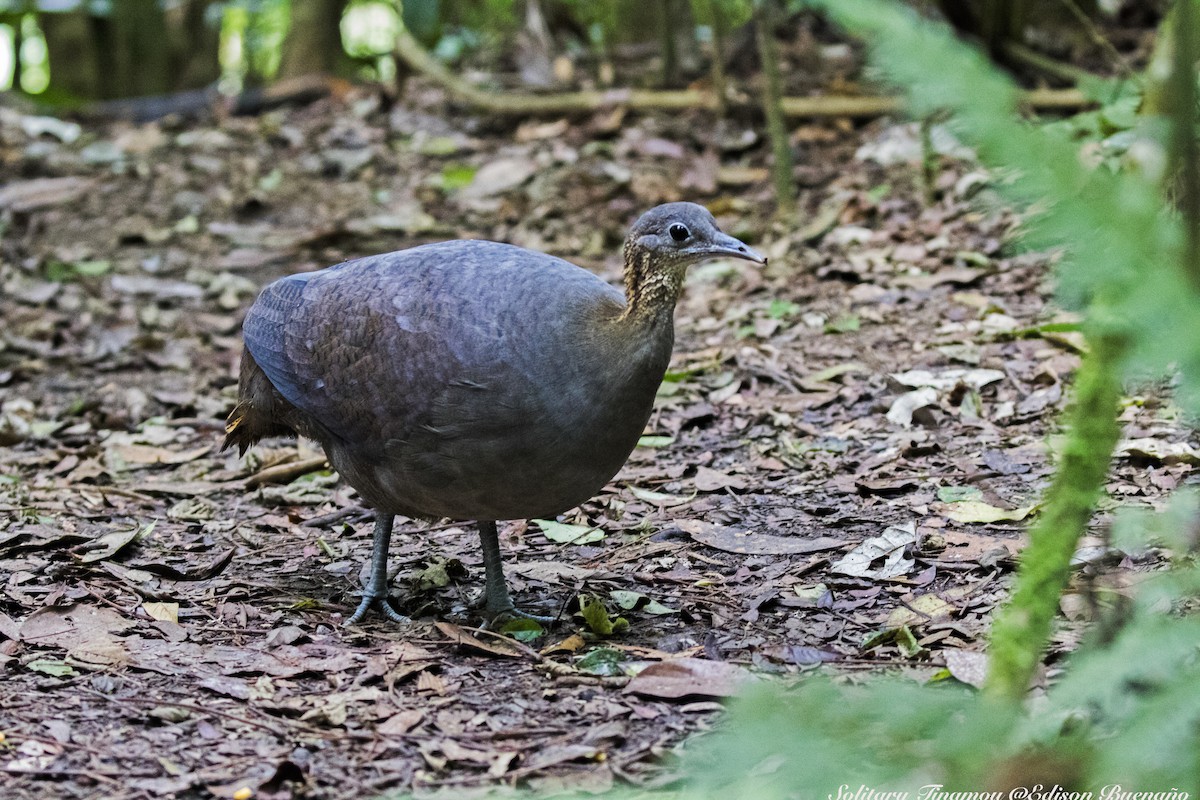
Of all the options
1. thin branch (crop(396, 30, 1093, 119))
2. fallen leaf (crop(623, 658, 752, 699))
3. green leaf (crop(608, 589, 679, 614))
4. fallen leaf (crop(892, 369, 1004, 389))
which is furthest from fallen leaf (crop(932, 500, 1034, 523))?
thin branch (crop(396, 30, 1093, 119))

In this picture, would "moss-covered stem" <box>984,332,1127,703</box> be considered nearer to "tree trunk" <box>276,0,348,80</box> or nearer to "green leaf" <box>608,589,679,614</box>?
"green leaf" <box>608,589,679,614</box>

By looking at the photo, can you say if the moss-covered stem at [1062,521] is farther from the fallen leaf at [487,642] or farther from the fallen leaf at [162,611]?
the fallen leaf at [162,611]

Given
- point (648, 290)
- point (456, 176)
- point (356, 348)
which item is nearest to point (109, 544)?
point (356, 348)

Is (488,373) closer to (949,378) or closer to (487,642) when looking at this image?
(487,642)

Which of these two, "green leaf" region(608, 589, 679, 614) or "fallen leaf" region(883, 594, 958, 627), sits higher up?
"fallen leaf" region(883, 594, 958, 627)

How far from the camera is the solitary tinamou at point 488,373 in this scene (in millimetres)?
3852

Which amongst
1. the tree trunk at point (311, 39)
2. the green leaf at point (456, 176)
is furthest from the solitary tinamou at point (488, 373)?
the tree trunk at point (311, 39)

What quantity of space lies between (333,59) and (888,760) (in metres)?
11.3

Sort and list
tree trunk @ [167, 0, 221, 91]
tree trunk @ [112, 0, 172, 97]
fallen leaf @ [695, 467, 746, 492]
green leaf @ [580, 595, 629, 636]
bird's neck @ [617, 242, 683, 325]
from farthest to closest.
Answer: tree trunk @ [167, 0, 221, 91]
tree trunk @ [112, 0, 172, 97]
fallen leaf @ [695, 467, 746, 492]
green leaf @ [580, 595, 629, 636]
bird's neck @ [617, 242, 683, 325]

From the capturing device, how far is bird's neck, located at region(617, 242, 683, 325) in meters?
3.96

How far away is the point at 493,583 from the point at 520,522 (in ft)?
3.04

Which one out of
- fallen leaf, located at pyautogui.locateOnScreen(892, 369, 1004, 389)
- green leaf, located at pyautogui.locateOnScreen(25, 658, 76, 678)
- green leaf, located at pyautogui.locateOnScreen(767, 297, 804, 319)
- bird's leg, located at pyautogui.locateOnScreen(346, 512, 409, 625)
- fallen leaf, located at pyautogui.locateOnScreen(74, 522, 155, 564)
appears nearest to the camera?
green leaf, located at pyautogui.locateOnScreen(25, 658, 76, 678)

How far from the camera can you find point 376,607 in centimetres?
448

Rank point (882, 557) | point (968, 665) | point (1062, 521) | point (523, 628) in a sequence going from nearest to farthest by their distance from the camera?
point (1062, 521) < point (968, 665) < point (523, 628) < point (882, 557)
